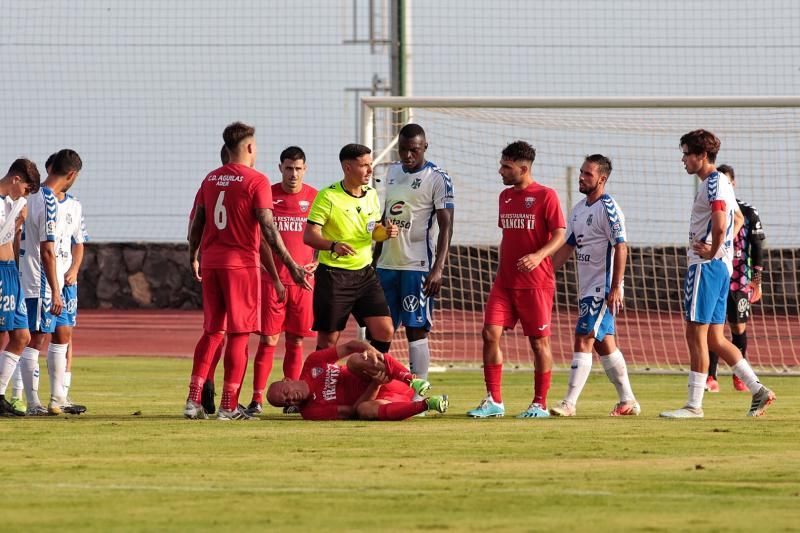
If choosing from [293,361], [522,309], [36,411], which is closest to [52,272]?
[36,411]

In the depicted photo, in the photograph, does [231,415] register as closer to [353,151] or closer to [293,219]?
[293,219]

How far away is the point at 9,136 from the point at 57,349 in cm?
1479

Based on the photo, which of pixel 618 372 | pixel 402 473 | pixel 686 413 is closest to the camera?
pixel 402 473

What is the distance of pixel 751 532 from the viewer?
20.1ft

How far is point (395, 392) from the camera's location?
1100cm

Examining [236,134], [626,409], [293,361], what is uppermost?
[236,134]

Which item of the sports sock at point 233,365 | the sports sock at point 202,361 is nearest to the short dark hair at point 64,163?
the sports sock at point 202,361

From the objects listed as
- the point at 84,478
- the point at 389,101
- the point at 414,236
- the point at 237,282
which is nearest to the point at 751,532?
the point at 84,478

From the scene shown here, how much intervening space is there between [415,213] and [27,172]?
3.22 meters

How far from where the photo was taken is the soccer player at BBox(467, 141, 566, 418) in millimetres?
11453

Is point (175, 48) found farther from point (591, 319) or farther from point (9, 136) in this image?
point (591, 319)

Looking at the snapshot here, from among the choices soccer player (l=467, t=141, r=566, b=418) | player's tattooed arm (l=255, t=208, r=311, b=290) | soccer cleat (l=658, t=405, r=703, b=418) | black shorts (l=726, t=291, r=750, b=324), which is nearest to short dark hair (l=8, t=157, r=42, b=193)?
player's tattooed arm (l=255, t=208, r=311, b=290)

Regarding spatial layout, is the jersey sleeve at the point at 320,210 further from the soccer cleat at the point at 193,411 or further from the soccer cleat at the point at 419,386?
the soccer cleat at the point at 193,411

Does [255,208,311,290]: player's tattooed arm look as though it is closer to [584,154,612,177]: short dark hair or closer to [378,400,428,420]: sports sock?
[378,400,428,420]: sports sock
